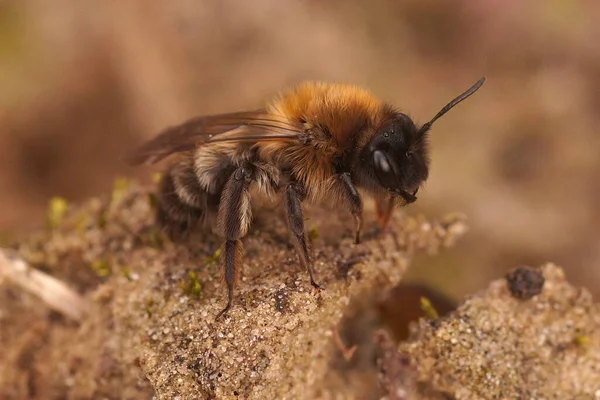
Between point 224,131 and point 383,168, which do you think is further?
point 224,131

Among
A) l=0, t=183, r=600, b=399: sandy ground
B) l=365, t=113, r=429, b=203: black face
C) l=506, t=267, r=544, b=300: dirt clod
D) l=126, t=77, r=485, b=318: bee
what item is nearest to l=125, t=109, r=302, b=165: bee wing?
l=126, t=77, r=485, b=318: bee

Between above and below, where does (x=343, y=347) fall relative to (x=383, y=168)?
below

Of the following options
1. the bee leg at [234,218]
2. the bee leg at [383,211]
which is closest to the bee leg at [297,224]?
the bee leg at [234,218]

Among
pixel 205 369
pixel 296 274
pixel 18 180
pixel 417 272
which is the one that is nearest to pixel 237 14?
pixel 18 180

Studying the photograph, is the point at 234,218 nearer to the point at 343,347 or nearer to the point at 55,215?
the point at 343,347

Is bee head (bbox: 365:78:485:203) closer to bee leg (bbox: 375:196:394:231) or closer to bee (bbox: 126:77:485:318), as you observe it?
bee (bbox: 126:77:485:318)

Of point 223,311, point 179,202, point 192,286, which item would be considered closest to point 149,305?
point 192,286

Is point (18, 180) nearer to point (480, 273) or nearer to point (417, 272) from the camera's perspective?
point (417, 272)
